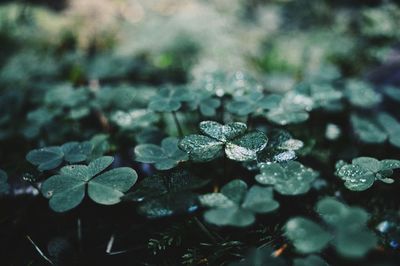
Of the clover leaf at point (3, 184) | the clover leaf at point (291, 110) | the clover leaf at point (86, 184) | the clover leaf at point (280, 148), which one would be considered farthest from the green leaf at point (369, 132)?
the clover leaf at point (3, 184)

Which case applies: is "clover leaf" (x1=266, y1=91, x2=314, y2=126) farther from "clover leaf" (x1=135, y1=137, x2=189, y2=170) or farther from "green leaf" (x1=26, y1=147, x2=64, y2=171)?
"green leaf" (x1=26, y1=147, x2=64, y2=171)

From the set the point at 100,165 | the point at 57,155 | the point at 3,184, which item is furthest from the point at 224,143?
the point at 3,184

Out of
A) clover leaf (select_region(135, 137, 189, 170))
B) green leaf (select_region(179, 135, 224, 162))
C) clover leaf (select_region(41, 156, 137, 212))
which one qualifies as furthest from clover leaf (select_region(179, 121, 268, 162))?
clover leaf (select_region(41, 156, 137, 212))

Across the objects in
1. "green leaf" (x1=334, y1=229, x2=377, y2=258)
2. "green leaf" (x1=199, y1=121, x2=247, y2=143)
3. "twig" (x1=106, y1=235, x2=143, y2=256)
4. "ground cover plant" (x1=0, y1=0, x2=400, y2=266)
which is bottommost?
"twig" (x1=106, y1=235, x2=143, y2=256)

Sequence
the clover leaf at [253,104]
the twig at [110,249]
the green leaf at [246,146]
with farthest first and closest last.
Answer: the clover leaf at [253,104]
the twig at [110,249]
the green leaf at [246,146]

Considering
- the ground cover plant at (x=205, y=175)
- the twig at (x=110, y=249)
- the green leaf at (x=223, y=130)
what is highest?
the green leaf at (x=223, y=130)

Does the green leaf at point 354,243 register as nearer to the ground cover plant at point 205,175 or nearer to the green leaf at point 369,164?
the ground cover plant at point 205,175
